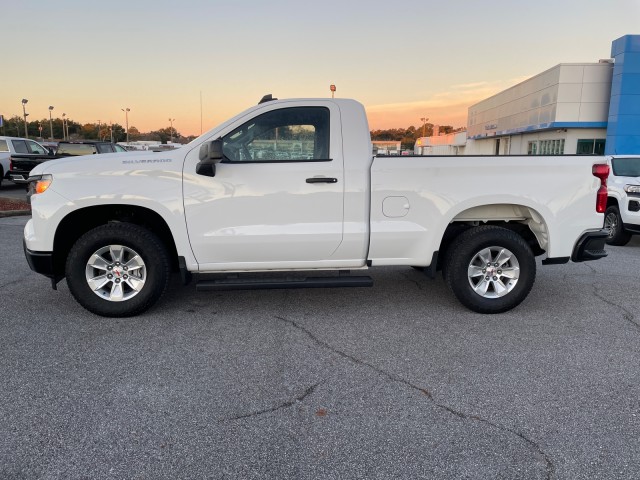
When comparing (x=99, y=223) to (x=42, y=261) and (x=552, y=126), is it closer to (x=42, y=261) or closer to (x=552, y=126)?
(x=42, y=261)

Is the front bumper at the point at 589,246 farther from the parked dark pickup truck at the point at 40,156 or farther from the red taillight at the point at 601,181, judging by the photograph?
the parked dark pickup truck at the point at 40,156

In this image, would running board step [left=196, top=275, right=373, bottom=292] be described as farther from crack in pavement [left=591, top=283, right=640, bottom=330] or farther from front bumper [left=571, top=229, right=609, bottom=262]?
crack in pavement [left=591, top=283, right=640, bottom=330]

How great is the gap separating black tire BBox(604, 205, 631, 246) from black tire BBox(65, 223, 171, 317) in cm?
827

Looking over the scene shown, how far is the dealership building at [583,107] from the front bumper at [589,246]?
16.0 m

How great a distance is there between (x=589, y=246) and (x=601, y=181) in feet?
2.16

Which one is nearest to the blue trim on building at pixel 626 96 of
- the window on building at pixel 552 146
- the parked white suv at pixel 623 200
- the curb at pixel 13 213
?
the window on building at pixel 552 146

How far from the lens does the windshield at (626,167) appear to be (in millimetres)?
9422

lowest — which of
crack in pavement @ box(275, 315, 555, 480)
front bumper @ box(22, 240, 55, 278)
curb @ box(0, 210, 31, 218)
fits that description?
curb @ box(0, 210, 31, 218)

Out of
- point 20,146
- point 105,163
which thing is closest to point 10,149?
point 20,146

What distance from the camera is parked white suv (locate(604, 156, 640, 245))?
8.81 meters

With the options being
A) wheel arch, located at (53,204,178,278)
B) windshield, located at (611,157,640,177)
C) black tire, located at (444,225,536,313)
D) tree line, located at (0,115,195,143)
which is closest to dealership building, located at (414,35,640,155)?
windshield, located at (611,157,640,177)

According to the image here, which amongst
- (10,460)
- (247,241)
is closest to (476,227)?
(247,241)

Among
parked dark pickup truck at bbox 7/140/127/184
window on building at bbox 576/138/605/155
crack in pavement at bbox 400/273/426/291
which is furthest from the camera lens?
window on building at bbox 576/138/605/155

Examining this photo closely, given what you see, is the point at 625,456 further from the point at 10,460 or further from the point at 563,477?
the point at 10,460
